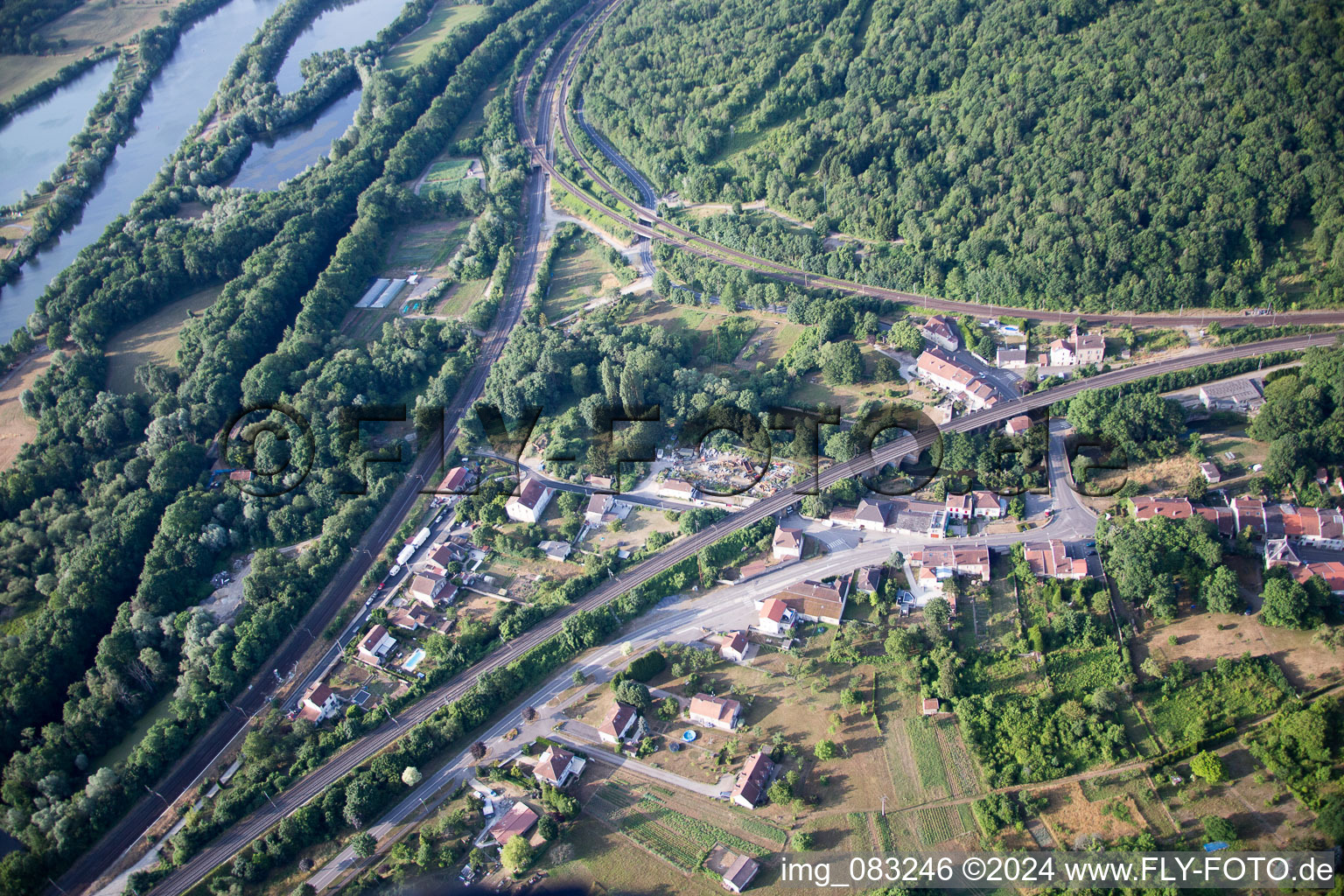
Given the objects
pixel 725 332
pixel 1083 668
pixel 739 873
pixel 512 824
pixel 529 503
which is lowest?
pixel 739 873

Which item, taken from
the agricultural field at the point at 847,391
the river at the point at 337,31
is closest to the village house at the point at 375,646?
the agricultural field at the point at 847,391

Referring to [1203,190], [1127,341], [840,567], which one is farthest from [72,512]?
[1203,190]

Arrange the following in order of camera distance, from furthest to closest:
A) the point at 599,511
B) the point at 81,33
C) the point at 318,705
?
the point at 81,33 < the point at 599,511 < the point at 318,705

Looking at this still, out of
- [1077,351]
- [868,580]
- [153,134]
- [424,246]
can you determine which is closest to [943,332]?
[1077,351]

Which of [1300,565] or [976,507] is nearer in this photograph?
[1300,565]

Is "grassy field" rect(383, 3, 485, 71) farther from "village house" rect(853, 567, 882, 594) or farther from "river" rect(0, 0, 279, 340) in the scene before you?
"village house" rect(853, 567, 882, 594)

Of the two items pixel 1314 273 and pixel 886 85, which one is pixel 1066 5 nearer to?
pixel 886 85

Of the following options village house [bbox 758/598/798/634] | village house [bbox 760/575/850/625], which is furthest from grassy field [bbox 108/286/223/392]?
village house [bbox 760/575/850/625]

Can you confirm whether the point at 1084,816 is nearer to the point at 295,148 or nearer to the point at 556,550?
the point at 556,550

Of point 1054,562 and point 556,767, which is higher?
point 1054,562
